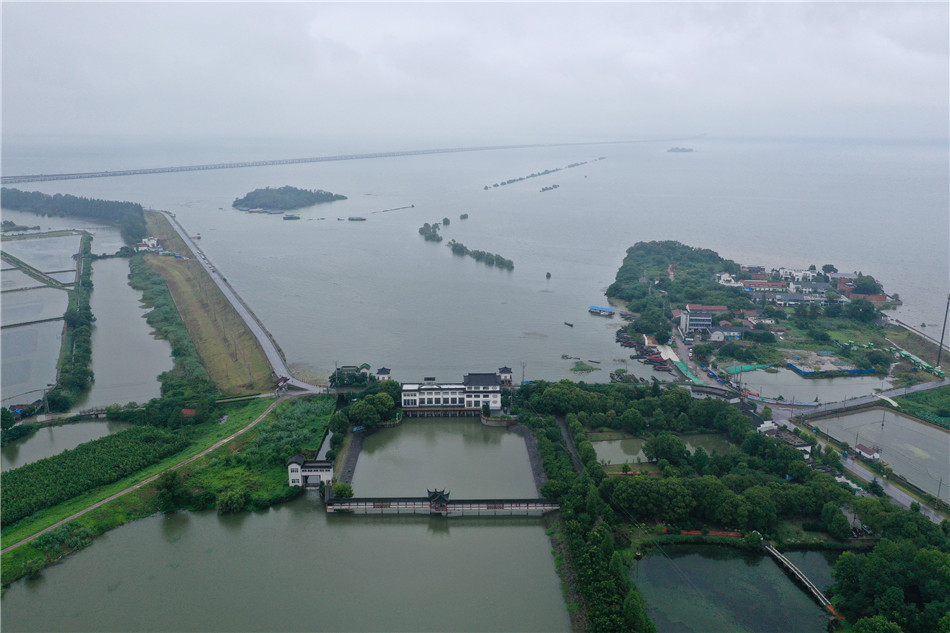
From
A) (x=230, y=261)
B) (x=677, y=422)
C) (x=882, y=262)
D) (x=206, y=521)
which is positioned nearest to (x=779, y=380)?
(x=677, y=422)

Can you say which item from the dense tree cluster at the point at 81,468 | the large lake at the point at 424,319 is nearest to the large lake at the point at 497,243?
the large lake at the point at 424,319

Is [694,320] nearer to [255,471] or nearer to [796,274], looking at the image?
[796,274]

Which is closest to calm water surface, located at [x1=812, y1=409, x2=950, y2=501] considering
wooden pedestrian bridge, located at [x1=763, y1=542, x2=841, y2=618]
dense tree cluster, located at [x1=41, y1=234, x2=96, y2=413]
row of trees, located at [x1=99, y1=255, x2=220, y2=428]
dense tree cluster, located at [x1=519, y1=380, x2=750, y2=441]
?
dense tree cluster, located at [x1=519, y1=380, x2=750, y2=441]

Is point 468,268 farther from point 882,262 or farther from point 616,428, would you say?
point 882,262

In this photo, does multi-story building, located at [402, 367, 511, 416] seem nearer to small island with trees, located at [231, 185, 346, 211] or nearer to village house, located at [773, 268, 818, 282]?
village house, located at [773, 268, 818, 282]

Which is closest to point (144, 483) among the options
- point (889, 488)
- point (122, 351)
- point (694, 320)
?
point (122, 351)

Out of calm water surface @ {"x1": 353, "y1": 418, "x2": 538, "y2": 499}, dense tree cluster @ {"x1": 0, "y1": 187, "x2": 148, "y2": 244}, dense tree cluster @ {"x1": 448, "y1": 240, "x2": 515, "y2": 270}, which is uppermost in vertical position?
dense tree cluster @ {"x1": 0, "y1": 187, "x2": 148, "y2": 244}
